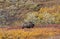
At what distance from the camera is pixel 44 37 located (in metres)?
14.9

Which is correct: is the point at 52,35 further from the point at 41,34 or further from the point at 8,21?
the point at 8,21

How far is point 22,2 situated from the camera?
3669cm

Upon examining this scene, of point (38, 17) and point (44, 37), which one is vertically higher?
point (44, 37)

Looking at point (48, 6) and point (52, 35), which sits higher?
point (52, 35)

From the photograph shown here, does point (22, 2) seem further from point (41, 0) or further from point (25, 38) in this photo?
point (25, 38)

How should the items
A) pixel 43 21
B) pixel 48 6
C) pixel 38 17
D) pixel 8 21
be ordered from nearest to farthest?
pixel 43 21
pixel 38 17
pixel 8 21
pixel 48 6

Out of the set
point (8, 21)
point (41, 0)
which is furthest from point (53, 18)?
point (41, 0)

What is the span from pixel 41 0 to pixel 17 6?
408cm

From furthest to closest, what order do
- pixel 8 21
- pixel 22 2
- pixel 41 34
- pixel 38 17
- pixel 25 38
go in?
pixel 22 2 → pixel 8 21 → pixel 38 17 → pixel 41 34 → pixel 25 38

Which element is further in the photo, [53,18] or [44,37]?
[53,18]

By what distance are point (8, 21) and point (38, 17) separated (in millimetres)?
5919

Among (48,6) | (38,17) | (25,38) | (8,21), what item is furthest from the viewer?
(48,6)

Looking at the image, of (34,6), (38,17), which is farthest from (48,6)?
(38,17)

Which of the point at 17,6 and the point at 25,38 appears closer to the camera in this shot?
the point at 25,38
